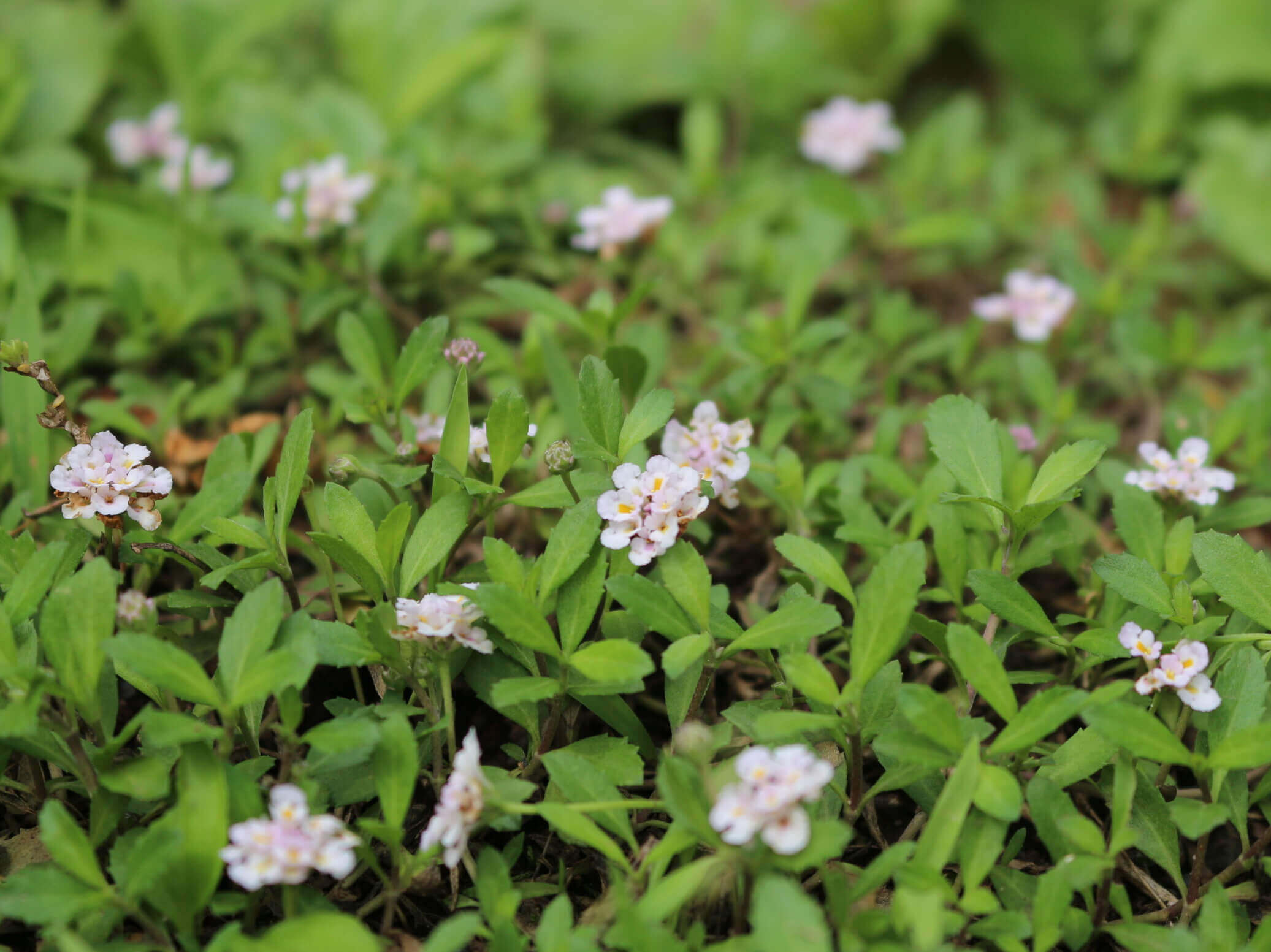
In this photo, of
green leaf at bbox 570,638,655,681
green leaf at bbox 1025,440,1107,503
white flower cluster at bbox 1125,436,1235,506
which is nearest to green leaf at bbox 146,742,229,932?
green leaf at bbox 570,638,655,681

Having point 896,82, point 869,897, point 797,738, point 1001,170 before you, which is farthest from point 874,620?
point 896,82

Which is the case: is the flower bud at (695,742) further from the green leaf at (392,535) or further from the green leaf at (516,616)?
the green leaf at (392,535)

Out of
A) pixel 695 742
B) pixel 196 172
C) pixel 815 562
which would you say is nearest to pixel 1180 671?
pixel 815 562

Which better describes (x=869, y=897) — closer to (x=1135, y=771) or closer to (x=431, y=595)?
(x=1135, y=771)

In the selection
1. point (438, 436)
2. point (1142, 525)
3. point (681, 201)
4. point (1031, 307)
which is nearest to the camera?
point (1142, 525)

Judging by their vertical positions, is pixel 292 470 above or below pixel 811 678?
above

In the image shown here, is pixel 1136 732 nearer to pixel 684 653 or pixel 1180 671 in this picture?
pixel 1180 671
